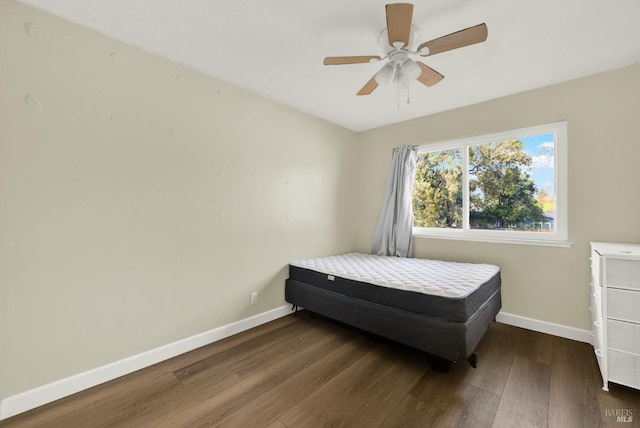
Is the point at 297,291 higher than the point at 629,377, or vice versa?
the point at 297,291

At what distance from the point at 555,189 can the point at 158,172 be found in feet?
11.6

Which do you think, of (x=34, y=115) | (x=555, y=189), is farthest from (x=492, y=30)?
(x=34, y=115)

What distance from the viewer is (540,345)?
2.23 metres

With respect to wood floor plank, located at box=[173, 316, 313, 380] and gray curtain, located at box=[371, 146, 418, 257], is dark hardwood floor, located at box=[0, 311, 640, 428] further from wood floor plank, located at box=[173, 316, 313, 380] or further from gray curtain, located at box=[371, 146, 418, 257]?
gray curtain, located at box=[371, 146, 418, 257]

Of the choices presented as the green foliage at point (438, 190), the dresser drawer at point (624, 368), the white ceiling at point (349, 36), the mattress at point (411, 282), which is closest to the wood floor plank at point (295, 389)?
the mattress at point (411, 282)

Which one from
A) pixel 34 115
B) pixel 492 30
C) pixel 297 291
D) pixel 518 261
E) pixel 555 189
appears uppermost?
pixel 492 30

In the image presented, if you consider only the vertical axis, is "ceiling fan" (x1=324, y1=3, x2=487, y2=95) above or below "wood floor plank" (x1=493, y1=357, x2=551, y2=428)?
above

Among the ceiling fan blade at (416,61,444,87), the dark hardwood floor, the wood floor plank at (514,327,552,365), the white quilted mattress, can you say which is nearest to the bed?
the white quilted mattress

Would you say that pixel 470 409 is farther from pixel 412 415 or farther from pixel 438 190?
pixel 438 190

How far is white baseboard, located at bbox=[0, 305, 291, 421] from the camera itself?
1481 mm

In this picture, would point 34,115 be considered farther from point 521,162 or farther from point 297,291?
point 521,162

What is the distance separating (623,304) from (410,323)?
4.16 ft

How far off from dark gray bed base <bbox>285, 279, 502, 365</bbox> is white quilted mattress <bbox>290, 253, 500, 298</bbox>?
0.62 ft

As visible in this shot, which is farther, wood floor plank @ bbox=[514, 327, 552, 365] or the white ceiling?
wood floor plank @ bbox=[514, 327, 552, 365]
